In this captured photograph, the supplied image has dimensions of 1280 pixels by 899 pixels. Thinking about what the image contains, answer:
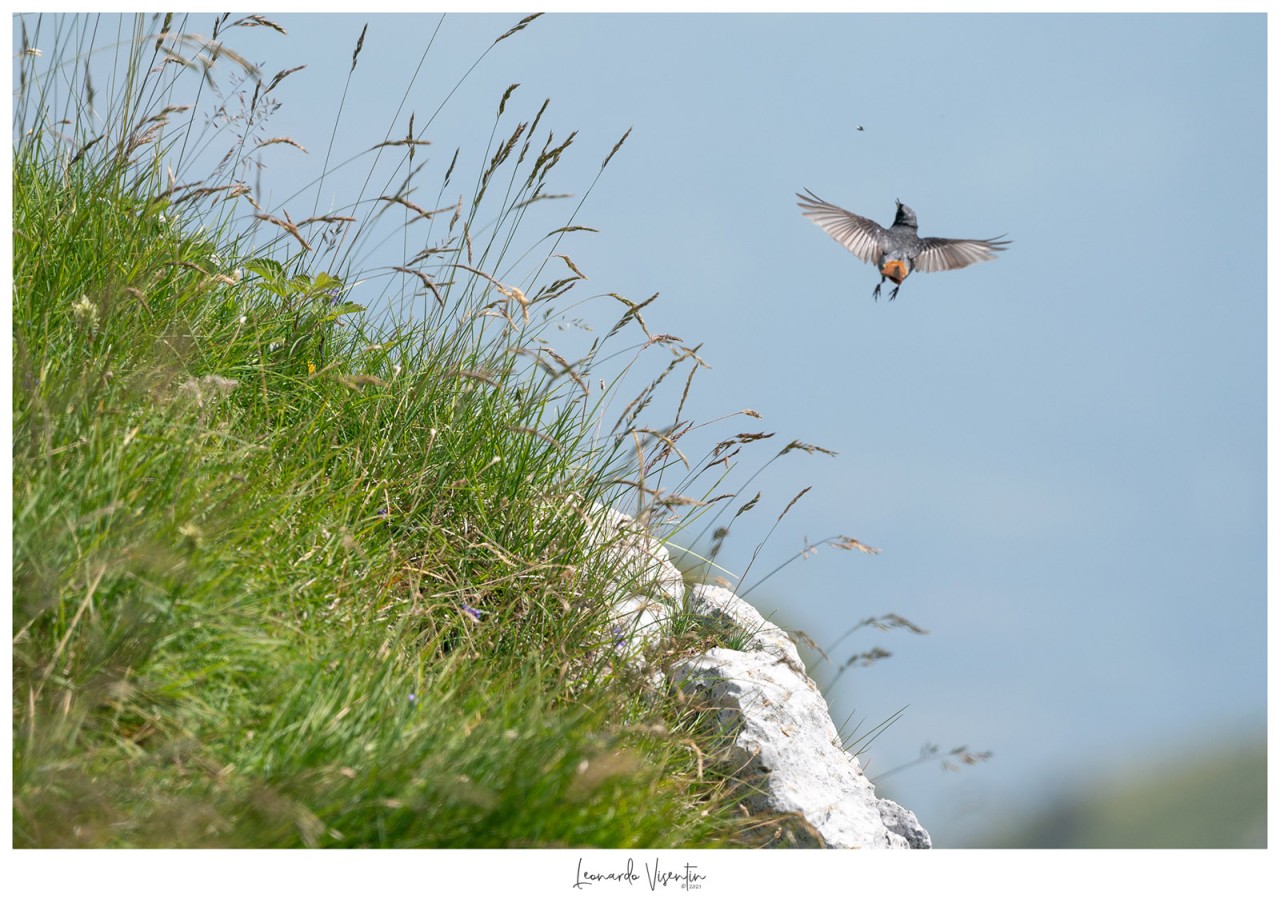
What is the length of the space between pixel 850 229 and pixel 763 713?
2.25 meters

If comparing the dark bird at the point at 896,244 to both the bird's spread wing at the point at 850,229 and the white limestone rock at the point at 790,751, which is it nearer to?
the bird's spread wing at the point at 850,229

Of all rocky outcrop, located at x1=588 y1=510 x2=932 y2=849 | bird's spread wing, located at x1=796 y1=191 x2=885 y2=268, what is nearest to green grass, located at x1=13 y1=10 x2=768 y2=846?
rocky outcrop, located at x1=588 y1=510 x2=932 y2=849

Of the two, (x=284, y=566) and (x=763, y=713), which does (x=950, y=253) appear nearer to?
(x=763, y=713)

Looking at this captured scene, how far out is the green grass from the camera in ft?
7.24

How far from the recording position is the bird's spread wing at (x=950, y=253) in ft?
15.9

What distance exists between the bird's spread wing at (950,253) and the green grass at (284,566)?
6.33 ft

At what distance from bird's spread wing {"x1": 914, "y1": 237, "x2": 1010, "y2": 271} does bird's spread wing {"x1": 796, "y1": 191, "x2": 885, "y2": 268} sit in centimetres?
26

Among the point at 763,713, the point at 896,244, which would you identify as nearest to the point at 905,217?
the point at 896,244

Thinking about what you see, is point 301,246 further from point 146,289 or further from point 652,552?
point 652,552

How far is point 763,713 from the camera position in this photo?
3574mm

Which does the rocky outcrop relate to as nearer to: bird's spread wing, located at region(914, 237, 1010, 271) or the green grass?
the green grass

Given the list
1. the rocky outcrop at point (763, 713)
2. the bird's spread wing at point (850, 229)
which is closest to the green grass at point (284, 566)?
the rocky outcrop at point (763, 713)
